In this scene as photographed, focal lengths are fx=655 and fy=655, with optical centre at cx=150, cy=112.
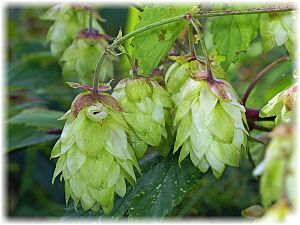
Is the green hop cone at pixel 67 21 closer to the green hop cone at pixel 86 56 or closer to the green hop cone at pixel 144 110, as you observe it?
the green hop cone at pixel 86 56

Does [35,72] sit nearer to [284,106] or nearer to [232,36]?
[232,36]

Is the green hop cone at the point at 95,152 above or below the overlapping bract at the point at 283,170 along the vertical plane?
below

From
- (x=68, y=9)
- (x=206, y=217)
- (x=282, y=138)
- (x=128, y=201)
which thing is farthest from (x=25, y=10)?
(x=282, y=138)

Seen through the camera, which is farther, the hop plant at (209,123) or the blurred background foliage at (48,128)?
the blurred background foliage at (48,128)

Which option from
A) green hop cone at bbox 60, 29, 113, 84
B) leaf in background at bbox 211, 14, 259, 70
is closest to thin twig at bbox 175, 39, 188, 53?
leaf in background at bbox 211, 14, 259, 70

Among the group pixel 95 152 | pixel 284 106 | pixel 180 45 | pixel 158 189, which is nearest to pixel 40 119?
pixel 180 45

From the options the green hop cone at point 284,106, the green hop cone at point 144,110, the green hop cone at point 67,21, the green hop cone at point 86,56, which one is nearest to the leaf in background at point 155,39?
the green hop cone at point 144,110
